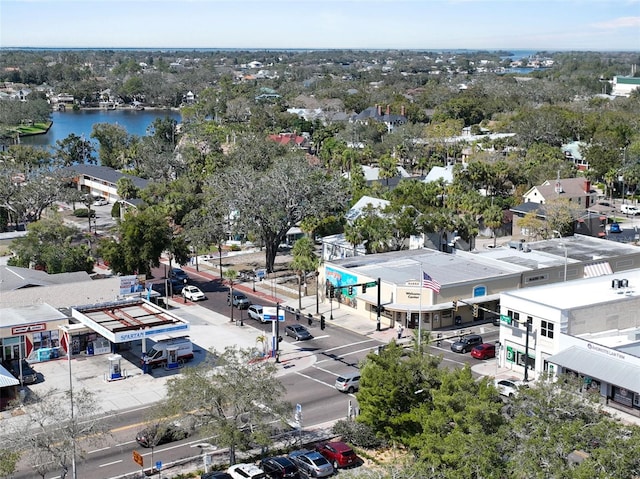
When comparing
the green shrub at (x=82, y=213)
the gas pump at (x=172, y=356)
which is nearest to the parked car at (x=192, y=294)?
the gas pump at (x=172, y=356)

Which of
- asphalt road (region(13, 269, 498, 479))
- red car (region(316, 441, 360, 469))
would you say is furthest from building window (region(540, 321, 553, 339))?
red car (region(316, 441, 360, 469))

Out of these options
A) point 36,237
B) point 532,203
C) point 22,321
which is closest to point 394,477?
point 22,321

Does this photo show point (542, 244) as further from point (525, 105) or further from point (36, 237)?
point (525, 105)

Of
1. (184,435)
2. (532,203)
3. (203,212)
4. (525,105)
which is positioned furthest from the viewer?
(525,105)

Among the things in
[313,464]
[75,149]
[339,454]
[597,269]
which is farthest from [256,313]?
[75,149]

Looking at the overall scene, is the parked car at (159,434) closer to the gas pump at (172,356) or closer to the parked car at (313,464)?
the parked car at (313,464)

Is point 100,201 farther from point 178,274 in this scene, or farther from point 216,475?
point 216,475

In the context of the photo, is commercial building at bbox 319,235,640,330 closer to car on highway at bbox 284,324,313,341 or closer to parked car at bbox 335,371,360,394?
car on highway at bbox 284,324,313,341
